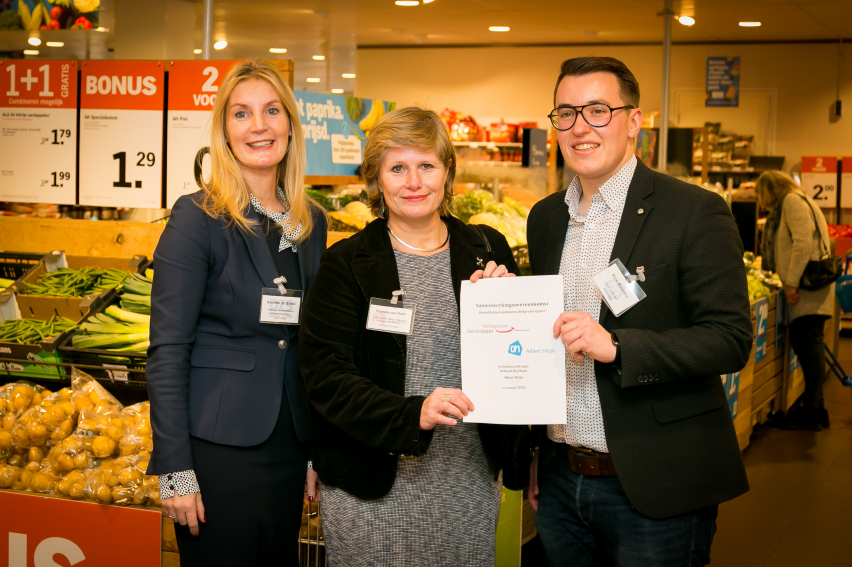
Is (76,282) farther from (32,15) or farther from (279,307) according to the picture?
(32,15)

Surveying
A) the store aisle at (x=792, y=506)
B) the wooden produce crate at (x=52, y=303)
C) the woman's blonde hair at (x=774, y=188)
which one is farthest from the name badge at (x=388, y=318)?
the woman's blonde hair at (x=774, y=188)

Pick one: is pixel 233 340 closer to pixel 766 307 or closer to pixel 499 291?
pixel 499 291

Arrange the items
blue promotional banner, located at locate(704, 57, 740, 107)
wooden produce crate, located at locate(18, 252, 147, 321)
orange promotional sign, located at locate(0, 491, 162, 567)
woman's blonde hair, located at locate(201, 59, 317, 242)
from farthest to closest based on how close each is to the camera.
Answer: blue promotional banner, located at locate(704, 57, 740, 107), wooden produce crate, located at locate(18, 252, 147, 321), orange promotional sign, located at locate(0, 491, 162, 567), woman's blonde hair, located at locate(201, 59, 317, 242)

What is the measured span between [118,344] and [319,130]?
197cm

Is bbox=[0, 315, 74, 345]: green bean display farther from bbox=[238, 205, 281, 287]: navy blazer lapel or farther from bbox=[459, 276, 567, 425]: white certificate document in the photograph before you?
bbox=[459, 276, 567, 425]: white certificate document

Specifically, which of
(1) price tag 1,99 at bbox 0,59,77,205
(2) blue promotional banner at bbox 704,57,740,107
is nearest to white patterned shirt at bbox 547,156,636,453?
(1) price tag 1,99 at bbox 0,59,77,205

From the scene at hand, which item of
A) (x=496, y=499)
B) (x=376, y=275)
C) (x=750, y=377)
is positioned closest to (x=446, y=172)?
(x=376, y=275)

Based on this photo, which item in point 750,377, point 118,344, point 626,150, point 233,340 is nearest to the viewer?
point 626,150

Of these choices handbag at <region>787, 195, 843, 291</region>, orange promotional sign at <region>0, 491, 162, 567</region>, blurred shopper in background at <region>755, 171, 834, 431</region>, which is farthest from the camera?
blurred shopper in background at <region>755, 171, 834, 431</region>

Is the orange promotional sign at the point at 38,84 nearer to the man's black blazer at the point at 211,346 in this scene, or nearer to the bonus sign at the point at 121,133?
the bonus sign at the point at 121,133

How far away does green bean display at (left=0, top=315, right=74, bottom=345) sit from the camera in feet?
10.7

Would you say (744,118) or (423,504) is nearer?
(423,504)

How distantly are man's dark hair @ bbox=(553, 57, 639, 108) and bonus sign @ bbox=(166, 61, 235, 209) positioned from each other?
2112 millimetres

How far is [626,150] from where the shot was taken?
6.63ft
